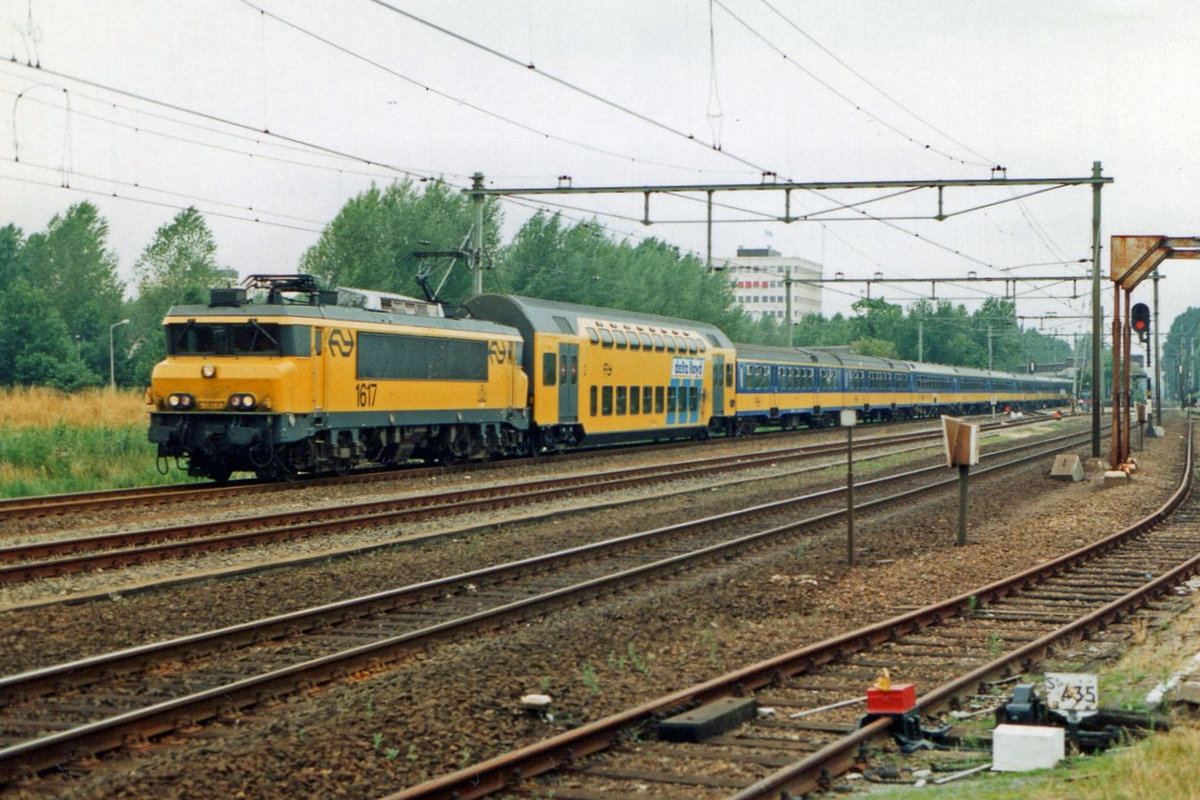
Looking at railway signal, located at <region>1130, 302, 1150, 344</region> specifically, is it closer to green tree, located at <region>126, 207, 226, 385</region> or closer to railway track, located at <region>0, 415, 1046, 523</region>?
railway track, located at <region>0, 415, 1046, 523</region>

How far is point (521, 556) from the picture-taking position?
15820 millimetres

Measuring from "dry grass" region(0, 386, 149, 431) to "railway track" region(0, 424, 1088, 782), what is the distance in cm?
1991

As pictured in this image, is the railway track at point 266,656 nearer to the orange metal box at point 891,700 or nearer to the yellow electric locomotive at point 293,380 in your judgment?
the orange metal box at point 891,700

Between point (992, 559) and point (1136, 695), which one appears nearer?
point (1136, 695)

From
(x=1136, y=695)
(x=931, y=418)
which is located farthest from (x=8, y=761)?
(x=931, y=418)

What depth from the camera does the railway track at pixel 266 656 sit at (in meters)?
8.00

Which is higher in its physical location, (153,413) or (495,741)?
(153,413)

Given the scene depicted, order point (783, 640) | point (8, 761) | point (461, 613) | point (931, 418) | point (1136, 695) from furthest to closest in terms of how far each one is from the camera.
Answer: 1. point (931, 418)
2. point (461, 613)
3. point (783, 640)
4. point (1136, 695)
5. point (8, 761)

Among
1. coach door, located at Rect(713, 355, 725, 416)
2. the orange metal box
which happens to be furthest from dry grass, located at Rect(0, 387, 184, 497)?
the orange metal box

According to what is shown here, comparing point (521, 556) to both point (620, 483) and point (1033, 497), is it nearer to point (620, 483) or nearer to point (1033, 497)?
point (620, 483)

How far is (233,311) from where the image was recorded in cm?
2280

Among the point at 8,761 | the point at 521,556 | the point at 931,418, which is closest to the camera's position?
the point at 8,761

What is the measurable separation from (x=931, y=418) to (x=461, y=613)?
213 feet

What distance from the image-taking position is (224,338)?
22.7 meters
